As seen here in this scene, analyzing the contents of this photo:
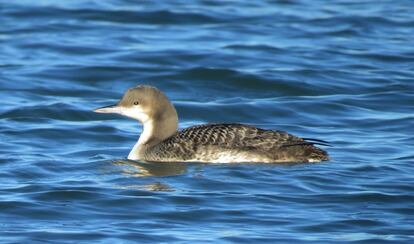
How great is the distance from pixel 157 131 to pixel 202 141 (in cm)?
69

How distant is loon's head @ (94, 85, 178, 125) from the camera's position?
47.3 feet

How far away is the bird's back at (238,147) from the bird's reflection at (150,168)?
0.10 metres

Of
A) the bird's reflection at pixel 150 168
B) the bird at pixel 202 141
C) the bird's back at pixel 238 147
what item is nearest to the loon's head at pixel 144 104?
the bird at pixel 202 141

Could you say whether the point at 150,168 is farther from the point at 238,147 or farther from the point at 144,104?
the point at 238,147

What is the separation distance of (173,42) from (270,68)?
Answer: 2783 millimetres

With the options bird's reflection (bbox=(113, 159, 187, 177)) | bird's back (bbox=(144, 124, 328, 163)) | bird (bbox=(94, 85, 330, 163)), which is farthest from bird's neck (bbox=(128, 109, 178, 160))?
bird's back (bbox=(144, 124, 328, 163))

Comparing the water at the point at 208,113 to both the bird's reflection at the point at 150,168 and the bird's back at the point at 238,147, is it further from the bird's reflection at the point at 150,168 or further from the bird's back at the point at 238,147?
the bird's back at the point at 238,147

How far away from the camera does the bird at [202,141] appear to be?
45.9ft

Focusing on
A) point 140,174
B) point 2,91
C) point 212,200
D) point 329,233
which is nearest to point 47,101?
point 2,91

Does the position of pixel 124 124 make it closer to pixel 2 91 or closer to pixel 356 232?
pixel 2 91

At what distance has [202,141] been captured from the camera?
14109 millimetres

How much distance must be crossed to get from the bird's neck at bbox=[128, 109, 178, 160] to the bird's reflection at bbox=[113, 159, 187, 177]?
0.17m

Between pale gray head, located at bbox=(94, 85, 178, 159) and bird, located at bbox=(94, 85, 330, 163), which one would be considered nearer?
bird, located at bbox=(94, 85, 330, 163)

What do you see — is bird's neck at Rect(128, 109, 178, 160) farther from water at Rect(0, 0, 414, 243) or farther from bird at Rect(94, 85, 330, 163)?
water at Rect(0, 0, 414, 243)
